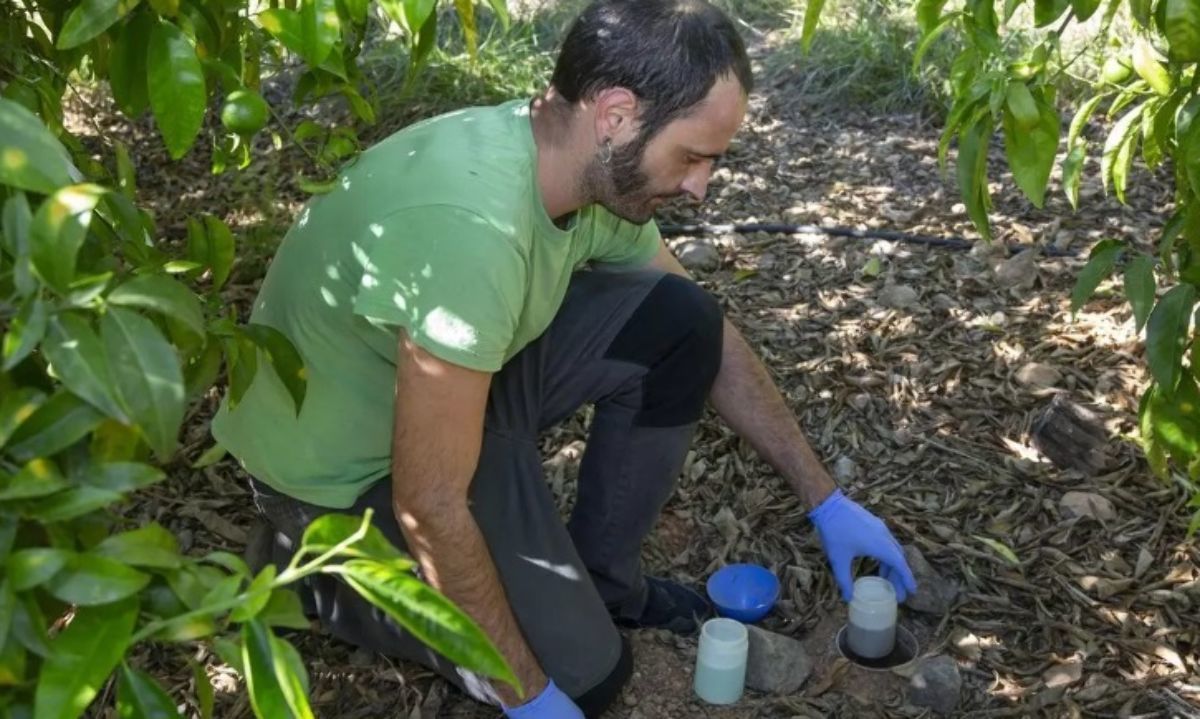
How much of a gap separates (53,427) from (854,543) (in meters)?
1.88

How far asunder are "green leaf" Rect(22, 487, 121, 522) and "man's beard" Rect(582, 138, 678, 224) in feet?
4.18

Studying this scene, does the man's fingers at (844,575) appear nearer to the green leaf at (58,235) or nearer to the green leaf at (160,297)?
the green leaf at (160,297)

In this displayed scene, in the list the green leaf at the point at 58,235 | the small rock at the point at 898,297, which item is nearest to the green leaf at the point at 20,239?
the green leaf at the point at 58,235

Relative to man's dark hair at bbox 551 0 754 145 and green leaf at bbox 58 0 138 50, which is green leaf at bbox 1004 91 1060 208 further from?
green leaf at bbox 58 0 138 50

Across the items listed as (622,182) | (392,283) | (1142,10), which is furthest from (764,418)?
(1142,10)

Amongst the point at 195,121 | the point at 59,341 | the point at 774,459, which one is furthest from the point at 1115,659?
the point at 59,341

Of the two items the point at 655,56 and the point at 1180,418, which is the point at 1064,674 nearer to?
the point at 1180,418

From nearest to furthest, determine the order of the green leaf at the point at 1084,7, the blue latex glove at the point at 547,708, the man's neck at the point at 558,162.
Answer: the green leaf at the point at 1084,7 < the man's neck at the point at 558,162 < the blue latex glove at the point at 547,708

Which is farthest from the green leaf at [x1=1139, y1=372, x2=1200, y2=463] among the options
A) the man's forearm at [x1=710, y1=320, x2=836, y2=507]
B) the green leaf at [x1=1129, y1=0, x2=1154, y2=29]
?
the man's forearm at [x1=710, y1=320, x2=836, y2=507]

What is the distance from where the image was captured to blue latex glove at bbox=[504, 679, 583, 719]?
86.7 inches

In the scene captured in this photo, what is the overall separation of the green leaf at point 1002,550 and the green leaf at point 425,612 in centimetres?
195

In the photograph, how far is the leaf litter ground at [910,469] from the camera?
7.93ft

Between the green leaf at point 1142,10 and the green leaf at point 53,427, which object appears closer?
the green leaf at point 53,427

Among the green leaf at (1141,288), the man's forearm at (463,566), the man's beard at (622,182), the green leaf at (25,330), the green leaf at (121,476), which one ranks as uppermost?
the green leaf at (25,330)
